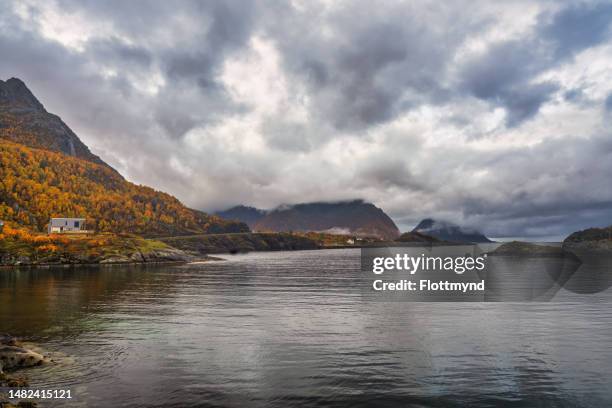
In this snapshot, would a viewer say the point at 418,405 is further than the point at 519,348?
No

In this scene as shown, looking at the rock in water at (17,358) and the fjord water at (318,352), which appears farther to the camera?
the rock in water at (17,358)

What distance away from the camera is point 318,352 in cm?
3900

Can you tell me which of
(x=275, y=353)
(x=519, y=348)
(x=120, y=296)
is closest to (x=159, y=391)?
(x=275, y=353)

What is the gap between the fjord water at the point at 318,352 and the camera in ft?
91.8

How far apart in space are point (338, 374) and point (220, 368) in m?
9.83

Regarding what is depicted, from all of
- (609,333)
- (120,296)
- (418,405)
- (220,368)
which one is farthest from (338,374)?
(120,296)

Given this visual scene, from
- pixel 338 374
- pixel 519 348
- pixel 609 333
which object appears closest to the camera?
pixel 338 374

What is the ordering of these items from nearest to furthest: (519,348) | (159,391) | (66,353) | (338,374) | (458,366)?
(159,391) < (338,374) < (458,366) < (66,353) < (519,348)

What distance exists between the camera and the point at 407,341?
43.7 m

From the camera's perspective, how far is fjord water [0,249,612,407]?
28.0 meters

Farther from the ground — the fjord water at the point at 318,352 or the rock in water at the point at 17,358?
the rock in water at the point at 17,358

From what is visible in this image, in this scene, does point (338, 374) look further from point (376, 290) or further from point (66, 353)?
point (376, 290)

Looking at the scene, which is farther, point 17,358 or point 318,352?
point 318,352

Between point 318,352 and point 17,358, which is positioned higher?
point 17,358
